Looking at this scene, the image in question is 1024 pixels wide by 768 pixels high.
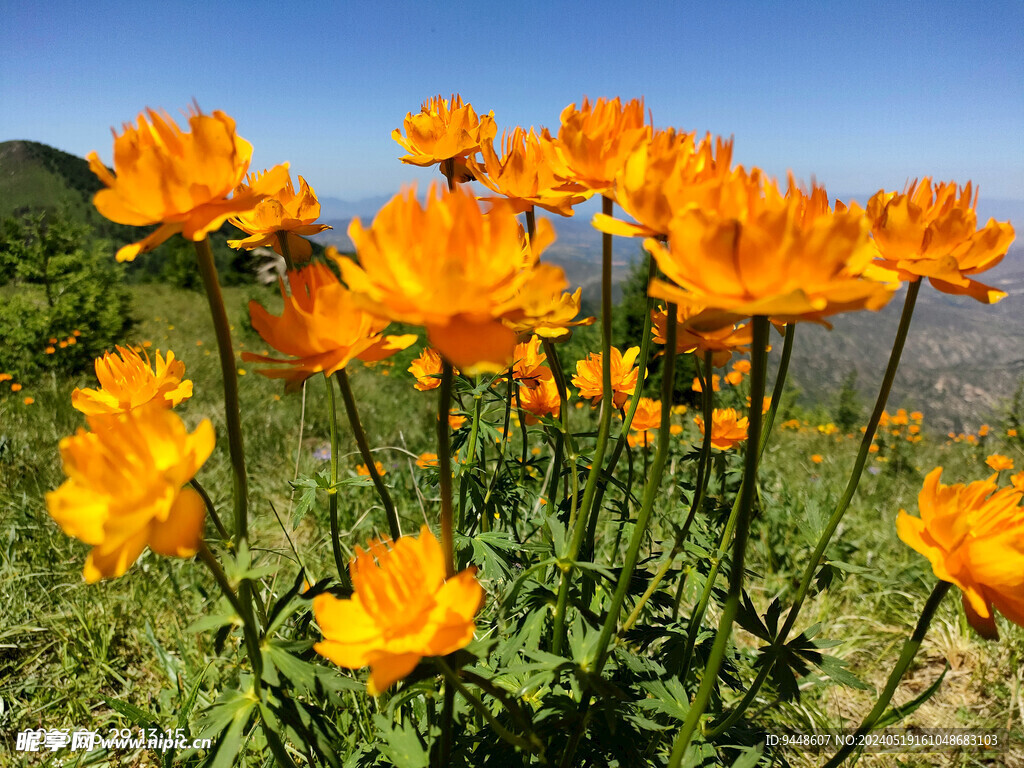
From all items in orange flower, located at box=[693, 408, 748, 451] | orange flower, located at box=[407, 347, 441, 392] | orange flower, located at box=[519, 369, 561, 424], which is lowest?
orange flower, located at box=[693, 408, 748, 451]

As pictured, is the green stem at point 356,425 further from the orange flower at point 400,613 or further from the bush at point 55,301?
the bush at point 55,301

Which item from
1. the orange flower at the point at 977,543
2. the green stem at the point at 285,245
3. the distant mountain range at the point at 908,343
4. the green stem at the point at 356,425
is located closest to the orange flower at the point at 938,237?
the orange flower at the point at 977,543

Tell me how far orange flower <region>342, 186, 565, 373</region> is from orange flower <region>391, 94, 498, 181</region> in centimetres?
67

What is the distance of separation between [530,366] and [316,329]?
93cm

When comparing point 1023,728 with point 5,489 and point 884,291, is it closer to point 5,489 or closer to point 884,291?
point 884,291

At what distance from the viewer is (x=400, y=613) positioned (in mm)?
653

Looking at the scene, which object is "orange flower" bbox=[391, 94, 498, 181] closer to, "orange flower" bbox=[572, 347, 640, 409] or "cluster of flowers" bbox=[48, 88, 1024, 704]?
"cluster of flowers" bbox=[48, 88, 1024, 704]

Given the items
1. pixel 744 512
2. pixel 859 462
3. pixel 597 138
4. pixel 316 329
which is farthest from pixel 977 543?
pixel 316 329

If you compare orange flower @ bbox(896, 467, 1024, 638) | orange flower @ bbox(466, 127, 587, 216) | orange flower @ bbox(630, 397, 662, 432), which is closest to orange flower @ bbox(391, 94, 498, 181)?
orange flower @ bbox(466, 127, 587, 216)

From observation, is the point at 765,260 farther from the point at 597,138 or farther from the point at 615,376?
the point at 615,376

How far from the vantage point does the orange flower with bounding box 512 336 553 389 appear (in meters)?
1.49

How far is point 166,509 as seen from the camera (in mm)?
593

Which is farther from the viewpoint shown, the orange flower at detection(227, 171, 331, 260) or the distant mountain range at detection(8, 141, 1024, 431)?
the distant mountain range at detection(8, 141, 1024, 431)

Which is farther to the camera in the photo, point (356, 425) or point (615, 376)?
point (615, 376)
